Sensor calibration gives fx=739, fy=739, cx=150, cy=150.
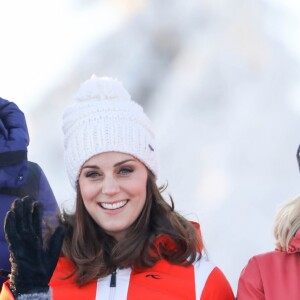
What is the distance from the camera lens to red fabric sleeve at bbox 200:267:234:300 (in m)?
2.25

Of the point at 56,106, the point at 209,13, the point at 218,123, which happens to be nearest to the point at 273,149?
the point at 218,123

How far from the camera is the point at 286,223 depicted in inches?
89.3

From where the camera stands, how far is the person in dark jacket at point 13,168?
8.66ft

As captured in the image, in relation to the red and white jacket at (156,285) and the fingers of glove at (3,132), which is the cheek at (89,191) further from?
the fingers of glove at (3,132)

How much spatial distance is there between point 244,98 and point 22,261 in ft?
23.5

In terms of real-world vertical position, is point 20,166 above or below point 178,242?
above

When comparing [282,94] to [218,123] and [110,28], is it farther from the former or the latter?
[110,28]

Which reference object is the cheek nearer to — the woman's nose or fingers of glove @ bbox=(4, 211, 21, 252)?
the woman's nose

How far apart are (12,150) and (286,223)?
3.33ft

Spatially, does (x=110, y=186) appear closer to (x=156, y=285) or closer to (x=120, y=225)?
(x=120, y=225)

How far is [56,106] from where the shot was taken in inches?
328

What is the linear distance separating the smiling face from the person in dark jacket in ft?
1.29

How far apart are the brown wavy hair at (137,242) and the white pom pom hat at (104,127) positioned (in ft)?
0.34

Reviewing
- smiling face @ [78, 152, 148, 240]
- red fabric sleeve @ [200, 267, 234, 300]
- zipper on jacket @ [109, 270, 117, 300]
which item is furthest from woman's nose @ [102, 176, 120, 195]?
red fabric sleeve @ [200, 267, 234, 300]
